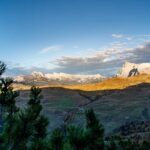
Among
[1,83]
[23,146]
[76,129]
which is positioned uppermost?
[1,83]

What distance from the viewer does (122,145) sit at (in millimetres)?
107938

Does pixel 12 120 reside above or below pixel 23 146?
above

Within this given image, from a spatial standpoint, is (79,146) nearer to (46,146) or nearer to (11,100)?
(46,146)

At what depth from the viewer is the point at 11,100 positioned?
76812 millimetres

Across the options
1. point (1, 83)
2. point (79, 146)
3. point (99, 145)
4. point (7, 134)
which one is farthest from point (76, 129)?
Result: point (1, 83)

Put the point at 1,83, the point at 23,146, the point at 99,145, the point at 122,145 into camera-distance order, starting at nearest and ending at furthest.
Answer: the point at 23,146 → the point at 99,145 → the point at 1,83 → the point at 122,145

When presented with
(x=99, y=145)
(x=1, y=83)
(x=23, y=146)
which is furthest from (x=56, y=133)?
(x=1, y=83)

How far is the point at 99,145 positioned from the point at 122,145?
1586 inches

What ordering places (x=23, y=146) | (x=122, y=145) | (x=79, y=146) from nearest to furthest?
(x=79, y=146), (x=23, y=146), (x=122, y=145)

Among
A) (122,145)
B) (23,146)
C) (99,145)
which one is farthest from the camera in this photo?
(122,145)

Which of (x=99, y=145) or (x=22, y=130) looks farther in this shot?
(x=99, y=145)

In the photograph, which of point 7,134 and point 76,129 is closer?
point 76,129

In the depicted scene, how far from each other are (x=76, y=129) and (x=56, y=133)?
29.3ft

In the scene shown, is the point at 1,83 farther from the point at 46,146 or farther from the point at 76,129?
the point at 76,129
